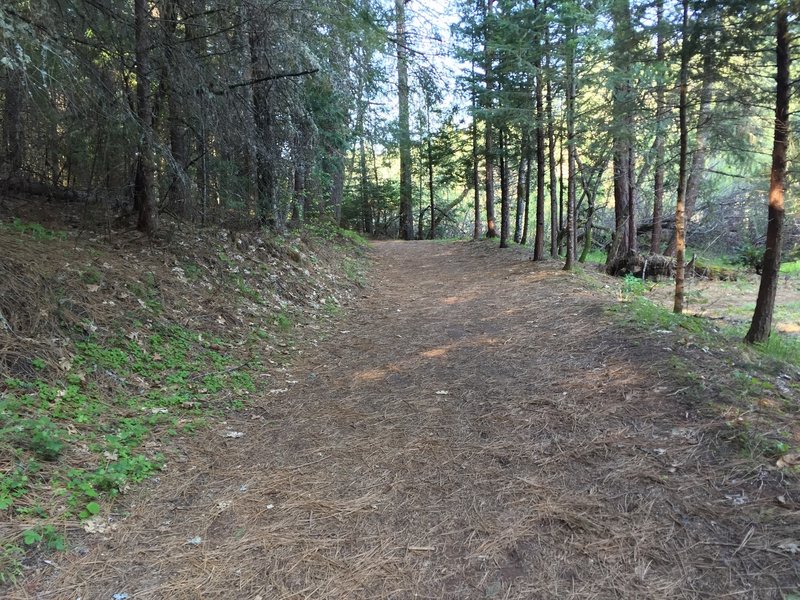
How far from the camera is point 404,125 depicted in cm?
2270

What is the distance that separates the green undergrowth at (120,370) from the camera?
2.88 meters

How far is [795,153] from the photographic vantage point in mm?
5809

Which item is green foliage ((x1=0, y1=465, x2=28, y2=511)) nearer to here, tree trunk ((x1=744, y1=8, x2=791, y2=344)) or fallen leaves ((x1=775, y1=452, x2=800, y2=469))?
fallen leaves ((x1=775, y1=452, x2=800, y2=469))

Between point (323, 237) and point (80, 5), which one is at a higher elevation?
point (80, 5)

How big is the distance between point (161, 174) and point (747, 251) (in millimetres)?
17534

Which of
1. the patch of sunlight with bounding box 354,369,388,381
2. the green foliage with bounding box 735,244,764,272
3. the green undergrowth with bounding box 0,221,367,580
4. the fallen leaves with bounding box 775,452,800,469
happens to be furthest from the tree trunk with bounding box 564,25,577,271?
the green foliage with bounding box 735,244,764,272

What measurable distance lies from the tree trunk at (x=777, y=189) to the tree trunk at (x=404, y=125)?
241 inches

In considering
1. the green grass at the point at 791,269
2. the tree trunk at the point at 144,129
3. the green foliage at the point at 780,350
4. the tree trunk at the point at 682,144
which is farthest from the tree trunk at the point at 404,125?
the green grass at the point at 791,269

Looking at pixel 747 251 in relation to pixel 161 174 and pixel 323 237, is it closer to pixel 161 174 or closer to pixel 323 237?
pixel 323 237

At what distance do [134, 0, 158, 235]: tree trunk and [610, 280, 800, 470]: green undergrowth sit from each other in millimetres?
6363

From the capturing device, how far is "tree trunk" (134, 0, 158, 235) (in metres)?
5.78

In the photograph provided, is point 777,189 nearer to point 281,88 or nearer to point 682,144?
point 682,144

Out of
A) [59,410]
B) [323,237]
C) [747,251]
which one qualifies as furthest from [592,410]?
[747,251]

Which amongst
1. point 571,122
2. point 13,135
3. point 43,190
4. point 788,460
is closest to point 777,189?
point 788,460
